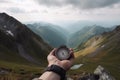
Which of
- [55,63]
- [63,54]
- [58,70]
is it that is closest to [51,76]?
[58,70]

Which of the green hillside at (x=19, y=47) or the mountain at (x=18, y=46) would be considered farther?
the mountain at (x=18, y=46)

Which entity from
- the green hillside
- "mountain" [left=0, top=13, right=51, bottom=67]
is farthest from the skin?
"mountain" [left=0, top=13, right=51, bottom=67]

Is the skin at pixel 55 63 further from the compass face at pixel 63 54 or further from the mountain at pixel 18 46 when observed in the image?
the mountain at pixel 18 46

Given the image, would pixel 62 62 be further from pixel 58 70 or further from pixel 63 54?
pixel 58 70

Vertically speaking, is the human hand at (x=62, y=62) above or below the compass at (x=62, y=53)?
below

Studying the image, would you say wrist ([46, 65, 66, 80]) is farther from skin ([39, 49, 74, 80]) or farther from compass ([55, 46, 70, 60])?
compass ([55, 46, 70, 60])

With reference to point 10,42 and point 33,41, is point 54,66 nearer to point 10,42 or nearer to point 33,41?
point 10,42

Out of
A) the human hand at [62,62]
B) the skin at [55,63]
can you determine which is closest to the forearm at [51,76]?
the skin at [55,63]
